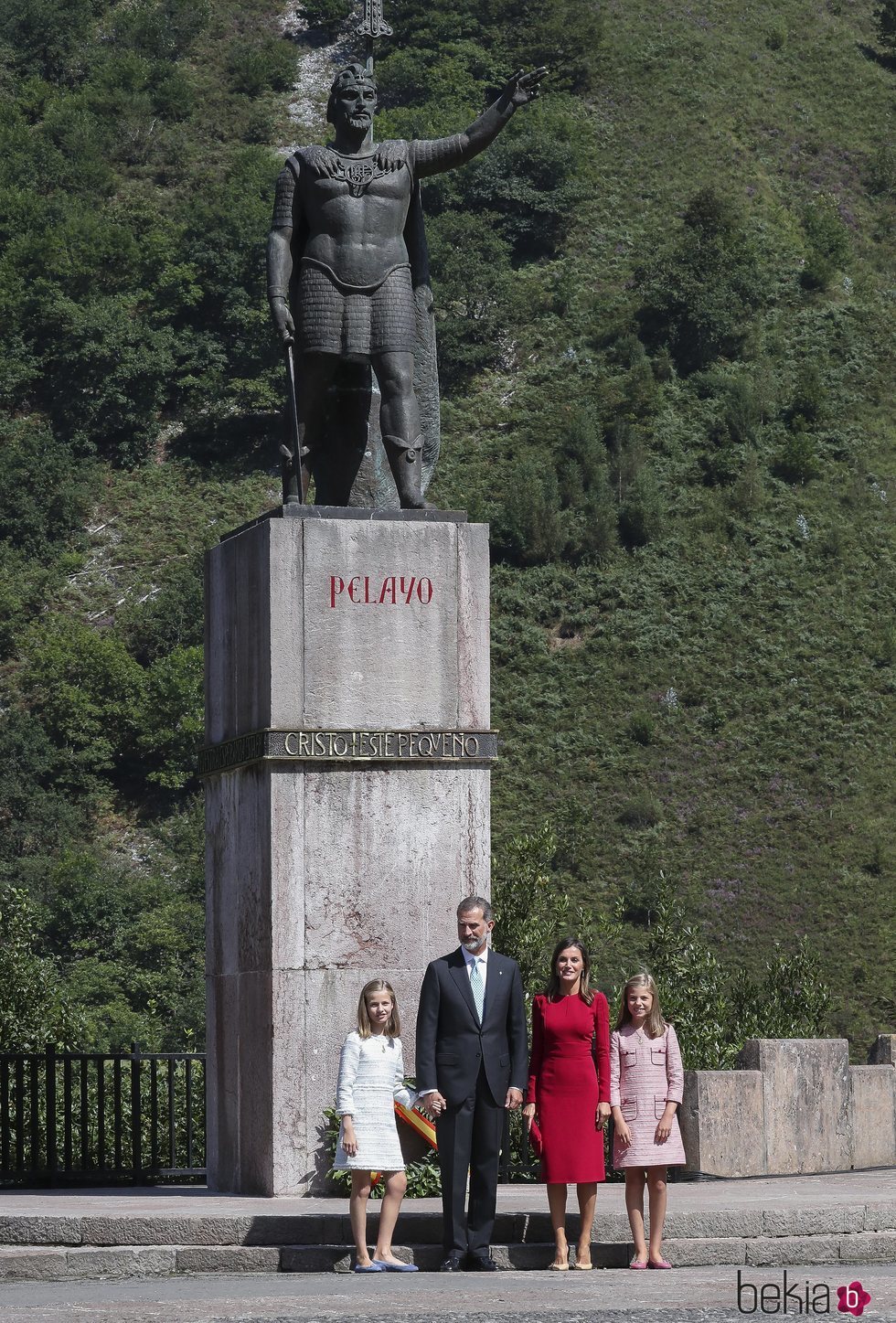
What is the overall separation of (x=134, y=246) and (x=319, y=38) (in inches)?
978

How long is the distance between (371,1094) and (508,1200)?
2.03 m

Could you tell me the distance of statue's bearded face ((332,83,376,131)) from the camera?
48.8ft

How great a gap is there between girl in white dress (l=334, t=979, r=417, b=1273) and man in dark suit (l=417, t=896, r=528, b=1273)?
0.16 metres

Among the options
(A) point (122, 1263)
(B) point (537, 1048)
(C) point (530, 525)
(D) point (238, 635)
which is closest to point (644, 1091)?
(B) point (537, 1048)

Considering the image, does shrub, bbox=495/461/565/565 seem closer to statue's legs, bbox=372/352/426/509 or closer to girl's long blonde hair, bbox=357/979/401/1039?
statue's legs, bbox=372/352/426/509

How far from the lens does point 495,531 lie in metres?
92.3

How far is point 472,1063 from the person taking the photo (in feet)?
38.0

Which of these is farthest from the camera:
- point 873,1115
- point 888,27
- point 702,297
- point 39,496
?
point 888,27

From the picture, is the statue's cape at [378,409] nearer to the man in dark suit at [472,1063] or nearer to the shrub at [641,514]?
the man in dark suit at [472,1063]

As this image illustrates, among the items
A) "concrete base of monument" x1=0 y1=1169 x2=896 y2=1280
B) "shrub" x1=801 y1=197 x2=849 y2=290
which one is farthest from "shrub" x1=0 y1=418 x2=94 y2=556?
"concrete base of monument" x1=0 y1=1169 x2=896 y2=1280

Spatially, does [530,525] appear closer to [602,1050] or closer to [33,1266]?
[602,1050]

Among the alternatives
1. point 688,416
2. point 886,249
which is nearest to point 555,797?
point 688,416

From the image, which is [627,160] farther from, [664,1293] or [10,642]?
[664,1293]

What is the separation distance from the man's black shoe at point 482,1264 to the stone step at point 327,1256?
21 cm
